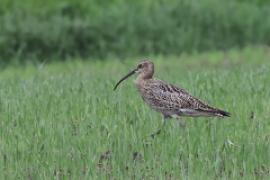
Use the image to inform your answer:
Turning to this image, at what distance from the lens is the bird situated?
9.69 meters

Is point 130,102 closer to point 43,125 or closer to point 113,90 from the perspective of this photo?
point 113,90

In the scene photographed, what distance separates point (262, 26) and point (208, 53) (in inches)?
74.1

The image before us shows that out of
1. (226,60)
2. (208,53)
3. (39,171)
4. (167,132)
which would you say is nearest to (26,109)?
(167,132)

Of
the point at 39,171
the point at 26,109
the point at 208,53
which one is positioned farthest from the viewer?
the point at 208,53

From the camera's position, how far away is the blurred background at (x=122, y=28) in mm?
18672

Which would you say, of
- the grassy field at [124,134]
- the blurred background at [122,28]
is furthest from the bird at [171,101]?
the blurred background at [122,28]

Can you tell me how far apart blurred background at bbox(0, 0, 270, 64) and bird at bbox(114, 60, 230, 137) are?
25.8 ft

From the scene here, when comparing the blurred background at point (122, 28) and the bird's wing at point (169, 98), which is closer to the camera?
the bird's wing at point (169, 98)

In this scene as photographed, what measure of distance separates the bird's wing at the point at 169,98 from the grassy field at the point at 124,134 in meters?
0.14

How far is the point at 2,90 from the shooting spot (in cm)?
1176

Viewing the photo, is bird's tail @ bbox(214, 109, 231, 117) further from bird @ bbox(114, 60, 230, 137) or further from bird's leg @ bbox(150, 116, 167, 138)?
bird's leg @ bbox(150, 116, 167, 138)

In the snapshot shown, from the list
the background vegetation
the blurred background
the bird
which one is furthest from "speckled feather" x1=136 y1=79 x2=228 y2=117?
the blurred background

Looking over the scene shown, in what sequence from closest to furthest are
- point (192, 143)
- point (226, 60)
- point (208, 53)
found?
1. point (192, 143)
2. point (226, 60)
3. point (208, 53)

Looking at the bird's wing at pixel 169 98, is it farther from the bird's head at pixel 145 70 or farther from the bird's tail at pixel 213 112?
the bird's head at pixel 145 70
